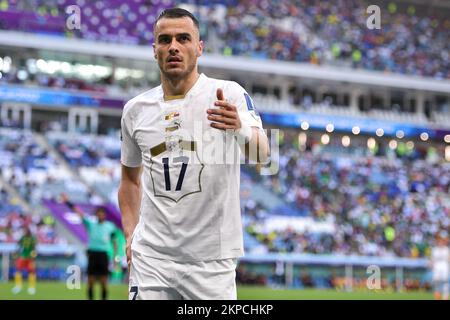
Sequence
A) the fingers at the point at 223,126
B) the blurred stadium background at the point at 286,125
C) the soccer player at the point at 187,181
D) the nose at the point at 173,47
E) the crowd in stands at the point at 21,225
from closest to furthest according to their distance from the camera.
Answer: the fingers at the point at 223,126, the soccer player at the point at 187,181, the nose at the point at 173,47, the crowd in stands at the point at 21,225, the blurred stadium background at the point at 286,125

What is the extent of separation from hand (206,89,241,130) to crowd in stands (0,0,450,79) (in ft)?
123

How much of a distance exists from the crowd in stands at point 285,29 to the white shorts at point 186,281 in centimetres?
3726

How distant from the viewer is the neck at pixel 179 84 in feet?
14.8

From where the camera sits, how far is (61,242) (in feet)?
93.7

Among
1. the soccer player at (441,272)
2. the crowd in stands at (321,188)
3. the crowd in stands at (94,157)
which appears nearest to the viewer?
the soccer player at (441,272)

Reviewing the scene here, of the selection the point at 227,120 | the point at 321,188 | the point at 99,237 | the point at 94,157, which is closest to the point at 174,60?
the point at 227,120

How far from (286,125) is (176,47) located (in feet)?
135

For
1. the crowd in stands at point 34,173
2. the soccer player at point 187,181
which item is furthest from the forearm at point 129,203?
the crowd in stands at point 34,173

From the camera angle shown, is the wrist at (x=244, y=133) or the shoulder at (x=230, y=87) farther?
the shoulder at (x=230, y=87)

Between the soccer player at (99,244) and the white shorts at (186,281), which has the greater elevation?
the white shorts at (186,281)

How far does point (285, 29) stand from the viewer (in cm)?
4684

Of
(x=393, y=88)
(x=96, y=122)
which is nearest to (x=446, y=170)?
(x=393, y=88)

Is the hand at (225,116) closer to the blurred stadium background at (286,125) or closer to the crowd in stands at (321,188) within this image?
the blurred stadium background at (286,125)

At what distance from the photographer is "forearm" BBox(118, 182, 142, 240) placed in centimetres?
492
